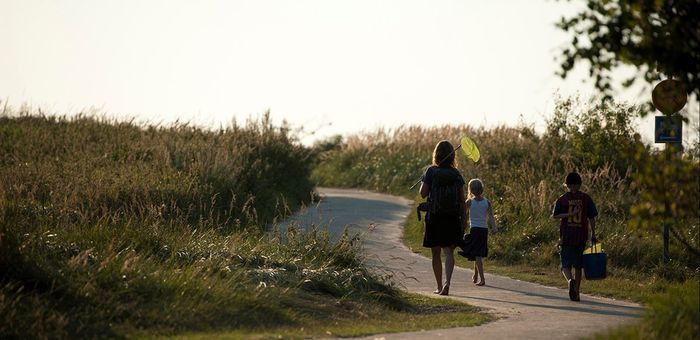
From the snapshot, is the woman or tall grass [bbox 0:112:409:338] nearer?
tall grass [bbox 0:112:409:338]

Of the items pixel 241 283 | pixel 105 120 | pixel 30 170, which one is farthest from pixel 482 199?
pixel 105 120

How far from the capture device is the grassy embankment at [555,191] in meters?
19.7

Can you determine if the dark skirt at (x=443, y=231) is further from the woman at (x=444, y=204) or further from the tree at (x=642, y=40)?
the tree at (x=642, y=40)

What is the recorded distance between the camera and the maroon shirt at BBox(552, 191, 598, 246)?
16297 mm

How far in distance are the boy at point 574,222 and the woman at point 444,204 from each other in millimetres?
1405

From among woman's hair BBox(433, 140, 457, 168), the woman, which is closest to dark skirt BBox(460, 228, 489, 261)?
the woman

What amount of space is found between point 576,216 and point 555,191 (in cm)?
969

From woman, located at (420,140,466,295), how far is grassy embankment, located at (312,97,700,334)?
2.03 meters

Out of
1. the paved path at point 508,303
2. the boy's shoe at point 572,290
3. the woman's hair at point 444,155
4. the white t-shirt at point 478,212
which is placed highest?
the woman's hair at point 444,155

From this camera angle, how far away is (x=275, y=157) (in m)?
33.0

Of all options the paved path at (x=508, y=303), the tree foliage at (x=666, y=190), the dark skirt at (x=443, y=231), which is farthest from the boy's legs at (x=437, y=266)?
the tree foliage at (x=666, y=190)

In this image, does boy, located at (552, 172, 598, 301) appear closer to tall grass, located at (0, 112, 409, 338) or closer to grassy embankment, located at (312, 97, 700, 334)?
grassy embankment, located at (312, 97, 700, 334)

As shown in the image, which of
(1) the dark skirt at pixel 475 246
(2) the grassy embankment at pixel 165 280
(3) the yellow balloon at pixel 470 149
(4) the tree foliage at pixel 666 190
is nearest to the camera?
(4) the tree foliage at pixel 666 190

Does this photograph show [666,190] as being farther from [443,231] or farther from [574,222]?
[443,231]
